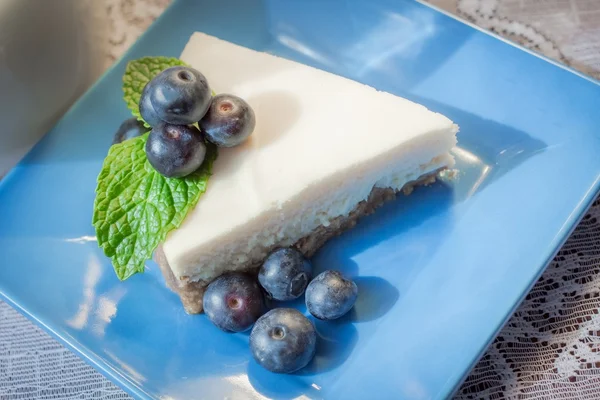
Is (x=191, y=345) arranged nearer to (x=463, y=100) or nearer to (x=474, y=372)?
(x=474, y=372)

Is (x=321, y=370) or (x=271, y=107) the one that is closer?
(x=321, y=370)

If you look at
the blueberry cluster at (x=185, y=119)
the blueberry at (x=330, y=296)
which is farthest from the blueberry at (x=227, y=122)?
the blueberry at (x=330, y=296)

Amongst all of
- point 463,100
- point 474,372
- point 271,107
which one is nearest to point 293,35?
point 271,107

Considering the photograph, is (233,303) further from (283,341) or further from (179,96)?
(179,96)

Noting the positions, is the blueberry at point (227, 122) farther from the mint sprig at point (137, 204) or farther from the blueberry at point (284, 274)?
the blueberry at point (284, 274)

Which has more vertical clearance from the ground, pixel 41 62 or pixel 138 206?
pixel 41 62

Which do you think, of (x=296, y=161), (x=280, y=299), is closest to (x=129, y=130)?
(x=296, y=161)
